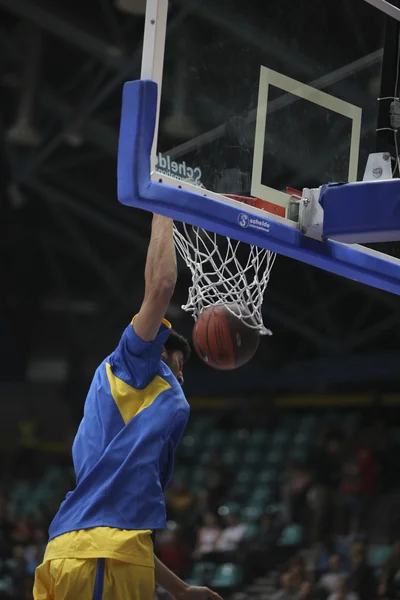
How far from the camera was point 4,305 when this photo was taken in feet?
60.3

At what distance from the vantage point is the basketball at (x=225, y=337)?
493 cm

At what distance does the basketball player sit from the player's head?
0.21 meters

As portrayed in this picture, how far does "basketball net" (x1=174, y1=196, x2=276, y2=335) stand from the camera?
15.5 feet

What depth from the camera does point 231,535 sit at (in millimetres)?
11477

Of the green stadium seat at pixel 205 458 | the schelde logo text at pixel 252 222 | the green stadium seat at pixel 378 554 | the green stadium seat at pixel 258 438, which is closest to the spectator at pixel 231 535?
the green stadium seat at pixel 378 554

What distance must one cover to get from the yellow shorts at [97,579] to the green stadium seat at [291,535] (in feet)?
23.8

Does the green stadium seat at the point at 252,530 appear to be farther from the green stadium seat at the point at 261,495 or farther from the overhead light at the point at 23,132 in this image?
the overhead light at the point at 23,132

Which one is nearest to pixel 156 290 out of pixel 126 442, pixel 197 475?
pixel 126 442

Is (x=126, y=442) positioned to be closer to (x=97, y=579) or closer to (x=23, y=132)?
(x=97, y=579)

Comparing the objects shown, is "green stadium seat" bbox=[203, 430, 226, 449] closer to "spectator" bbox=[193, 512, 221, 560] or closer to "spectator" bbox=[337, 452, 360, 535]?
"spectator" bbox=[337, 452, 360, 535]

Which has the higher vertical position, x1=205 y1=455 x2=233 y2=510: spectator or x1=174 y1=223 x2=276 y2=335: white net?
x1=174 y1=223 x2=276 y2=335: white net

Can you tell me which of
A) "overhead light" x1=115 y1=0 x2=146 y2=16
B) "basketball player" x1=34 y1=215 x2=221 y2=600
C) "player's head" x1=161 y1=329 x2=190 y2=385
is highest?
"overhead light" x1=115 y1=0 x2=146 y2=16

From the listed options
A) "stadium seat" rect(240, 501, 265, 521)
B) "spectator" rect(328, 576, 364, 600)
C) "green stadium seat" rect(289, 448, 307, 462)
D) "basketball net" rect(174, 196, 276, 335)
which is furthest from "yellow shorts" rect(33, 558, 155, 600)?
"green stadium seat" rect(289, 448, 307, 462)

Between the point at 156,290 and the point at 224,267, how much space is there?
0.89m
